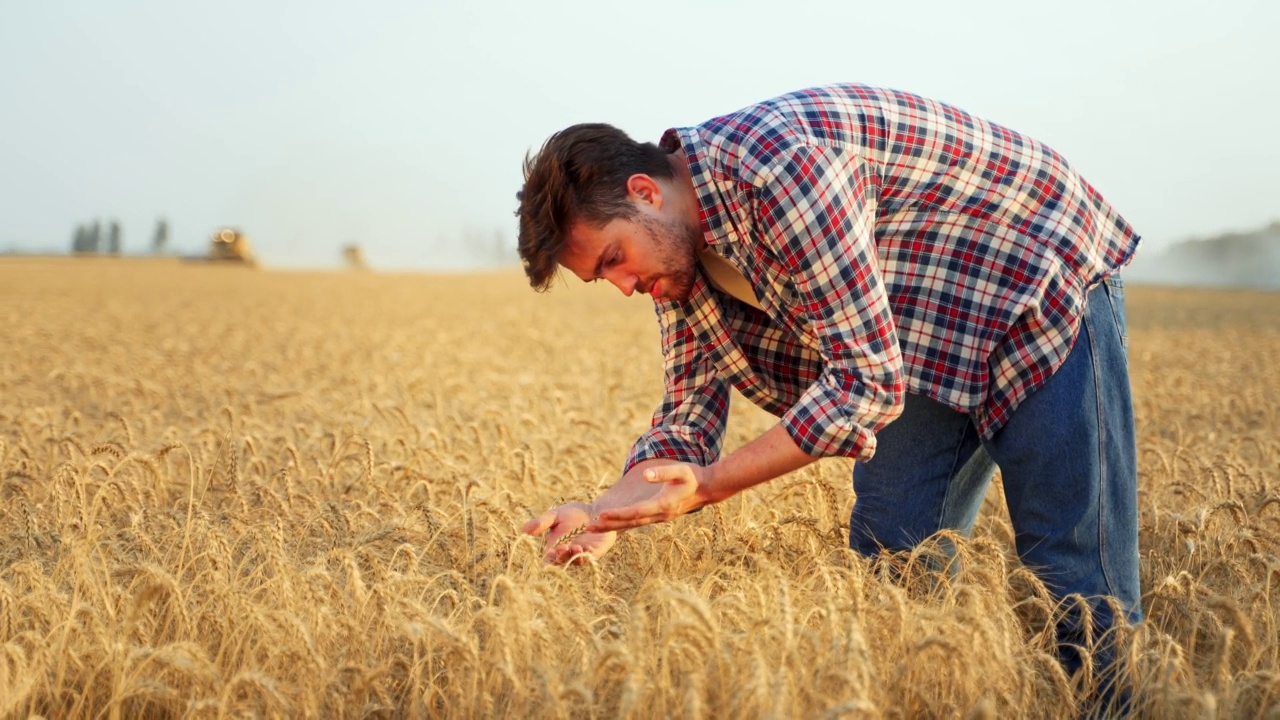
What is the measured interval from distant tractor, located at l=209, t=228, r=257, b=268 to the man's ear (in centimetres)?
6185

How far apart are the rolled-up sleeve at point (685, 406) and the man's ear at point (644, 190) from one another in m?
0.66

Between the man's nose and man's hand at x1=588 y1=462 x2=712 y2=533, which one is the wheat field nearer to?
man's hand at x1=588 y1=462 x2=712 y2=533

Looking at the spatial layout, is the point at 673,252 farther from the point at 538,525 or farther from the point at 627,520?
the point at 538,525

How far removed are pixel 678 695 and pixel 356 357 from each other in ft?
34.5

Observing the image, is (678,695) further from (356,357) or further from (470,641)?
(356,357)

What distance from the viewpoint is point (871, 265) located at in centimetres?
265

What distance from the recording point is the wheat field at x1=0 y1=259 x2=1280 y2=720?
248cm

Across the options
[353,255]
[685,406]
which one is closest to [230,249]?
[353,255]

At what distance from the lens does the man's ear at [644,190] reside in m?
2.69

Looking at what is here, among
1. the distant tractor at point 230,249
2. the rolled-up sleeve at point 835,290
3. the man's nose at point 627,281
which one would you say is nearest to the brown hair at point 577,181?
the man's nose at point 627,281

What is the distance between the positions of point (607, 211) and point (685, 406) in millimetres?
953

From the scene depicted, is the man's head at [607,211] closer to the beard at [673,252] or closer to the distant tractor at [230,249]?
the beard at [673,252]

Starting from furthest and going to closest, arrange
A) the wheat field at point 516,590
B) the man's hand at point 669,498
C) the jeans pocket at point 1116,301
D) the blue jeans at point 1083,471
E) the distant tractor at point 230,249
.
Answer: the distant tractor at point 230,249
the jeans pocket at point 1116,301
the blue jeans at point 1083,471
the man's hand at point 669,498
the wheat field at point 516,590

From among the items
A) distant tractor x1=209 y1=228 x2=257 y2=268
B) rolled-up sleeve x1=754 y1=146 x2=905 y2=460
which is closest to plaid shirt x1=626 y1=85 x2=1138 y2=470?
rolled-up sleeve x1=754 y1=146 x2=905 y2=460
